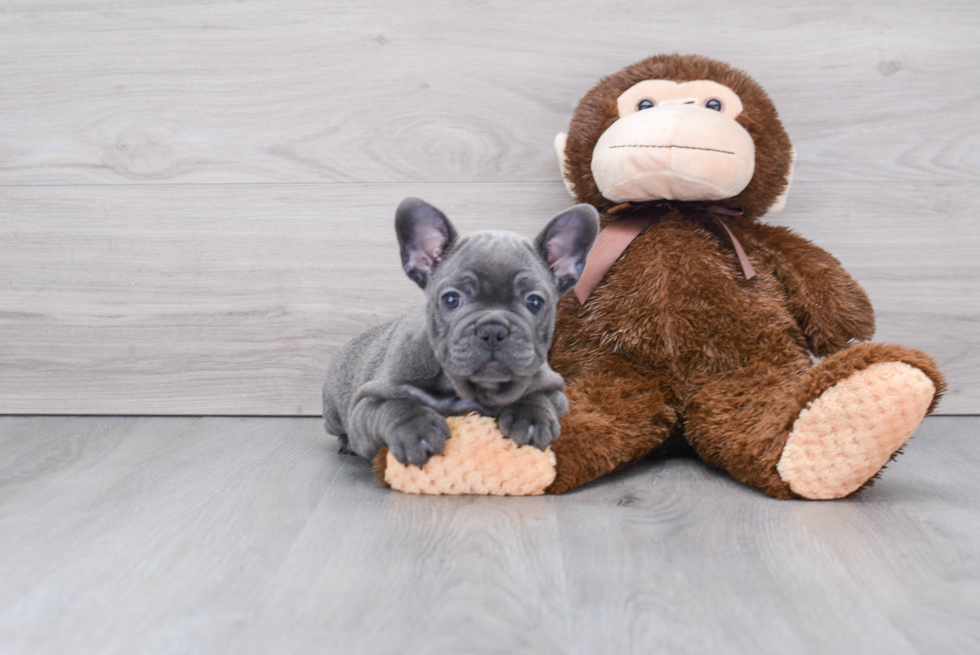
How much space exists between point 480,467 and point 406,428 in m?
0.12

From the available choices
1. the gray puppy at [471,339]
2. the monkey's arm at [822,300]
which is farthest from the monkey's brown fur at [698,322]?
the gray puppy at [471,339]

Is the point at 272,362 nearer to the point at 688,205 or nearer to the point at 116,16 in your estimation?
the point at 116,16

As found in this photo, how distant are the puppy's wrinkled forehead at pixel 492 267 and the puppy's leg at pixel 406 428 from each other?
0.18 m

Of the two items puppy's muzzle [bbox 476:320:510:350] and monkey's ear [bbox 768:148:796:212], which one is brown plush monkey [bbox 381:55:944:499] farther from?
puppy's muzzle [bbox 476:320:510:350]

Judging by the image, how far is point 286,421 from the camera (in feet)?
5.51

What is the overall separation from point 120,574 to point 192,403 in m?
0.87

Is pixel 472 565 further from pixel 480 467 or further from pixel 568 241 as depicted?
pixel 568 241

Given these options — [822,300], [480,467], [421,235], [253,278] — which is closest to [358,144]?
[253,278]

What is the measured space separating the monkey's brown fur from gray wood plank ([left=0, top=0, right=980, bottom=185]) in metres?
0.20

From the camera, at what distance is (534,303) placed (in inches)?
42.4

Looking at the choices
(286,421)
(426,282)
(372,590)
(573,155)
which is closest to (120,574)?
(372,590)

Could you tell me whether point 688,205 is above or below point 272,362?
above

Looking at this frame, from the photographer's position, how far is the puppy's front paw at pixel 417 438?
108 cm

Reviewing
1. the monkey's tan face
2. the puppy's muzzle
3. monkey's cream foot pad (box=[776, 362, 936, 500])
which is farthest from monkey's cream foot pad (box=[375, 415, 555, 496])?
the monkey's tan face
